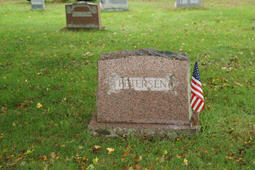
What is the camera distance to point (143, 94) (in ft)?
14.2

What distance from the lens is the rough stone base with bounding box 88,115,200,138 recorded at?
4.28 metres

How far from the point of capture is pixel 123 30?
40.0ft

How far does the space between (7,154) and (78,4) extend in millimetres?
9245

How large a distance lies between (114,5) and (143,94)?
1556 cm

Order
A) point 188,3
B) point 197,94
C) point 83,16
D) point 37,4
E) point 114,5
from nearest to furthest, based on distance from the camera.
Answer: point 197,94, point 83,16, point 188,3, point 114,5, point 37,4

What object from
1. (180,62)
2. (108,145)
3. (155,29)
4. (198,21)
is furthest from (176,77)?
(198,21)

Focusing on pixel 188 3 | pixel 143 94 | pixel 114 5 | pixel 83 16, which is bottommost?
pixel 143 94

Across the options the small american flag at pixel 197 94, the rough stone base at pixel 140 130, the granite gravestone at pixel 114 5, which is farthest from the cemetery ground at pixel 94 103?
the granite gravestone at pixel 114 5

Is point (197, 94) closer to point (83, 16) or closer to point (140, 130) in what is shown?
point (140, 130)

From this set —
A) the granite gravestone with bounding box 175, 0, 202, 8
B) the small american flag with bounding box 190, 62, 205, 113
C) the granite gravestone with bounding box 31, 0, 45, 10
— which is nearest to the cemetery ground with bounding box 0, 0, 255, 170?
the small american flag with bounding box 190, 62, 205, 113

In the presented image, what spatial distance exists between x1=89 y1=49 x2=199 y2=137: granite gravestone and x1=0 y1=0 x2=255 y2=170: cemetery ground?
0.63 ft

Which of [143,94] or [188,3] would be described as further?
[188,3]

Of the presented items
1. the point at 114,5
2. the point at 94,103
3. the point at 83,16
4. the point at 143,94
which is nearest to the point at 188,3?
the point at 114,5

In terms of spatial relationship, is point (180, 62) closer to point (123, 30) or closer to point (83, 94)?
point (83, 94)
